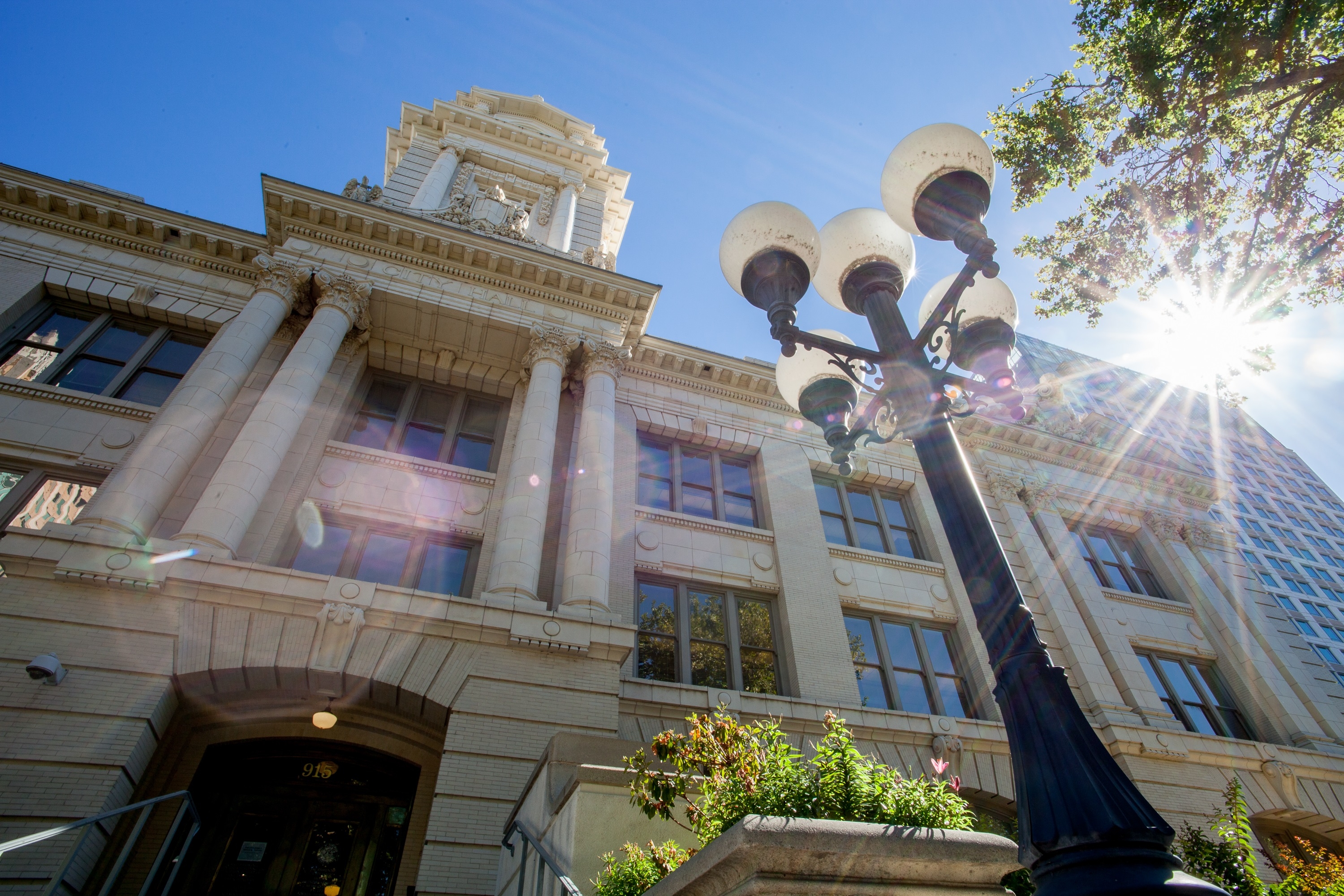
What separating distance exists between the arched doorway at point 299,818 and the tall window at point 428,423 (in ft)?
18.3

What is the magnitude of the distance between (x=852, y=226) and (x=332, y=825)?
10875mm

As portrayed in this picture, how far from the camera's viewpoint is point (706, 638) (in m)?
13.4

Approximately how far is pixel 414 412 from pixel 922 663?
11950 mm

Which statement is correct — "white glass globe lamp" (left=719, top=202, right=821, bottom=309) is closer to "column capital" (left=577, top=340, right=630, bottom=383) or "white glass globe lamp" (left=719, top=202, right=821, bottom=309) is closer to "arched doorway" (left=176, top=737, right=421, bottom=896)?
"column capital" (left=577, top=340, right=630, bottom=383)

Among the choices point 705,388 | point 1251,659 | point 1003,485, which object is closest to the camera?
point 1251,659

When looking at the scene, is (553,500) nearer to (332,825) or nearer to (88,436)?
(332,825)

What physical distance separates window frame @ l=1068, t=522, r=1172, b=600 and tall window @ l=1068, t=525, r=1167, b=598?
0.04ft

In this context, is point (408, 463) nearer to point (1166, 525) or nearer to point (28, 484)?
point (28, 484)

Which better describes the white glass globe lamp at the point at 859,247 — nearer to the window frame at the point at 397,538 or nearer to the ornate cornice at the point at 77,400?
the window frame at the point at 397,538

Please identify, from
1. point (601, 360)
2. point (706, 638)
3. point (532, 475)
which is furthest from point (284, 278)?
point (706, 638)

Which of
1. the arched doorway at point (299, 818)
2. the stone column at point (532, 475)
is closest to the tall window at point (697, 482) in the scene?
the stone column at point (532, 475)

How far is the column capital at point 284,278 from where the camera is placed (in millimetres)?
13914

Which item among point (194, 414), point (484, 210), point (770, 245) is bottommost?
point (770, 245)

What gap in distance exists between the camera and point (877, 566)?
1572 cm
